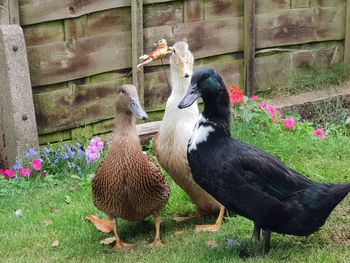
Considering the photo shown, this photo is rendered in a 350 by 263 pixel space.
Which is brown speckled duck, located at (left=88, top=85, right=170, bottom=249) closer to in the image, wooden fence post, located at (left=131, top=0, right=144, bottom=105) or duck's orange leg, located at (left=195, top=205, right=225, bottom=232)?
duck's orange leg, located at (left=195, top=205, right=225, bottom=232)

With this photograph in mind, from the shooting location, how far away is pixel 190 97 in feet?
16.5

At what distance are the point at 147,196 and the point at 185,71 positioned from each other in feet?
3.24

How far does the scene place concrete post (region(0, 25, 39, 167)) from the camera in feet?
22.5

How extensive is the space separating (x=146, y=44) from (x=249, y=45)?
4.19 ft

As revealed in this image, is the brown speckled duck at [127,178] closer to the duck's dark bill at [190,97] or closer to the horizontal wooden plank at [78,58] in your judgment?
the duck's dark bill at [190,97]

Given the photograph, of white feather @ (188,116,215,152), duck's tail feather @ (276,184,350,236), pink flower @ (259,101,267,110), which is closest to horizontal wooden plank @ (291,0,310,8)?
pink flower @ (259,101,267,110)

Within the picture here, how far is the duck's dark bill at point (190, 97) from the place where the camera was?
5016mm

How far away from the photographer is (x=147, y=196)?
18.0 ft

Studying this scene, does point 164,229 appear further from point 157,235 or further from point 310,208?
point 310,208

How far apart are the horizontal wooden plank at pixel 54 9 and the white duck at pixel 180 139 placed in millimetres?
1732

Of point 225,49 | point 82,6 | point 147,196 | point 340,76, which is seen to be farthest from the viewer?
point 340,76

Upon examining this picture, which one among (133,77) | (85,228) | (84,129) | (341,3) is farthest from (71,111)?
(341,3)

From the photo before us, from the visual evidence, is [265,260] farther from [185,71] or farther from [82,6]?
[82,6]

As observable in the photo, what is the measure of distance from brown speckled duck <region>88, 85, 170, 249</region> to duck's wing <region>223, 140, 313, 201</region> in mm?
689
